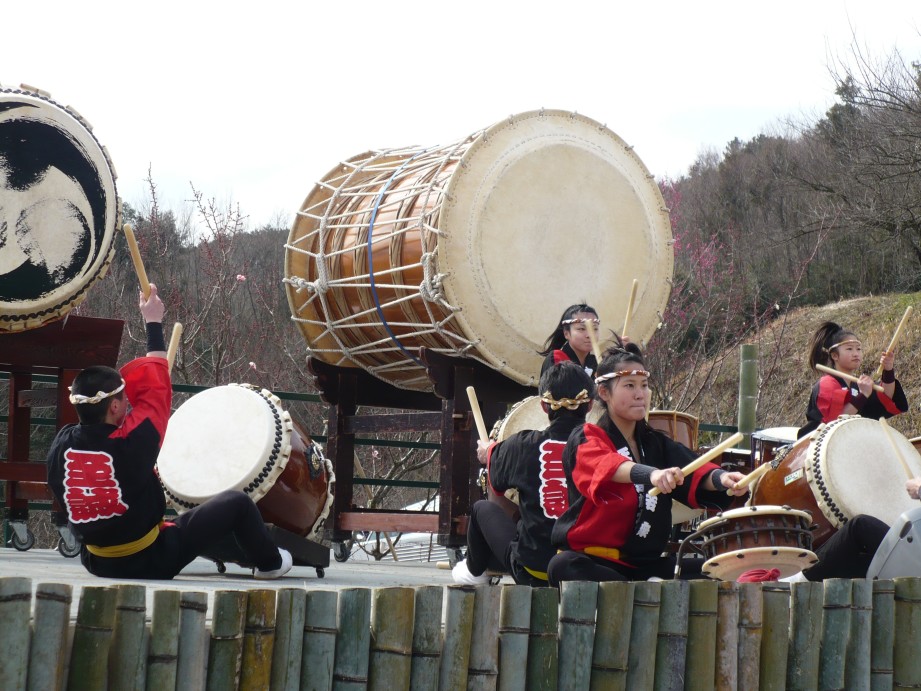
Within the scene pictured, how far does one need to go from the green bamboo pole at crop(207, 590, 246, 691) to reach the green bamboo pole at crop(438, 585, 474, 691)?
422mm

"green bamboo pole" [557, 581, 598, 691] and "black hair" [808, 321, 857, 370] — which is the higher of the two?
"black hair" [808, 321, 857, 370]

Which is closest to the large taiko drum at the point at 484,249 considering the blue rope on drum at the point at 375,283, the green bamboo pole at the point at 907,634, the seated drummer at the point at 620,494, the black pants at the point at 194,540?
the blue rope on drum at the point at 375,283

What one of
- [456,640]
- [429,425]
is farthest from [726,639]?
[429,425]

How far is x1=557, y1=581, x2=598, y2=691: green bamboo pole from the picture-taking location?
2.33 metres

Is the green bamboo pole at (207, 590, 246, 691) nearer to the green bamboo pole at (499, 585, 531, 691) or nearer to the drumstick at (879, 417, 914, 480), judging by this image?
the green bamboo pole at (499, 585, 531, 691)

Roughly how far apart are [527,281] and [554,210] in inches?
13.6

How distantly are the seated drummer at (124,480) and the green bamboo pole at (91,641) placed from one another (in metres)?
1.39

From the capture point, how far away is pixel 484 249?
478 centimetres

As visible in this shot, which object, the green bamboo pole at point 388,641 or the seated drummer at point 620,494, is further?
the seated drummer at point 620,494

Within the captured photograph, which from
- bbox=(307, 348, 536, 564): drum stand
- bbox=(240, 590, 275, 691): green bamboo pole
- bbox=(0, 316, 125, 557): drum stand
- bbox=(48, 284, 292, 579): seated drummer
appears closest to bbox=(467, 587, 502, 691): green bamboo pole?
bbox=(240, 590, 275, 691): green bamboo pole

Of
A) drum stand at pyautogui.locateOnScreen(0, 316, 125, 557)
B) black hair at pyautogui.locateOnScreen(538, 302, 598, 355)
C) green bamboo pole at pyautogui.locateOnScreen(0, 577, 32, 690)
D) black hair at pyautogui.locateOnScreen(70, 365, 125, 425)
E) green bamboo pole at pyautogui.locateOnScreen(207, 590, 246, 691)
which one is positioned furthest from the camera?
black hair at pyautogui.locateOnScreen(538, 302, 598, 355)

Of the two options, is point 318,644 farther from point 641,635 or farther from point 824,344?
point 824,344

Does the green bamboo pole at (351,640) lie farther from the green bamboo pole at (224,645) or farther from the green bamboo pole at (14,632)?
the green bamboo pole at (14,632)

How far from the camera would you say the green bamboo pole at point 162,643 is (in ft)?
6.22
